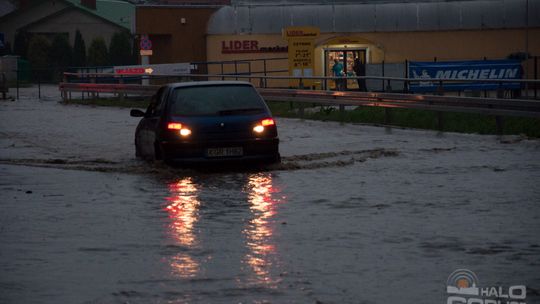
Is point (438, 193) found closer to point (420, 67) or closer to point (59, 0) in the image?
point (420, 67)

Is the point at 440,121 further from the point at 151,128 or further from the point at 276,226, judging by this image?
the point at 276,226

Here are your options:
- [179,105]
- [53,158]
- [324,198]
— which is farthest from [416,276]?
[53,158]

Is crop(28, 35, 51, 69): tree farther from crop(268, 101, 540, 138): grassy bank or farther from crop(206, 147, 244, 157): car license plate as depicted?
crop(206, 147, 244, 157): car license plate

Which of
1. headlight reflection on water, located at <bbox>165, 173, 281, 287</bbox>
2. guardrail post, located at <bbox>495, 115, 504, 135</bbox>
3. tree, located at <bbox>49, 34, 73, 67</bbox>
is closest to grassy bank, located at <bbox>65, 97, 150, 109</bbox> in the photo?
guardrail post, located at <bbox>495, 115, 504, 135</bbox>

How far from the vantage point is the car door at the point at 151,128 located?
18.0 meters

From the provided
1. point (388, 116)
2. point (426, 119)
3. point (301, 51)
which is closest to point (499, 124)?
point (388, 116)

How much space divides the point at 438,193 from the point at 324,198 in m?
1.39

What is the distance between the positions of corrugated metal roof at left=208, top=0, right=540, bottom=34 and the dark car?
44459mm

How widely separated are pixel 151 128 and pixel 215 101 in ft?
4.40

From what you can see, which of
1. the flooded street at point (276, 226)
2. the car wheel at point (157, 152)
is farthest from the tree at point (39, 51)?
the car wheel at point (157, 152)

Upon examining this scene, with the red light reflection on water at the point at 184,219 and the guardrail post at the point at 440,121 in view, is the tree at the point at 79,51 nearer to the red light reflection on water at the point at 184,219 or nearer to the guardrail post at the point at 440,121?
the guardrail post at the point at 440,121

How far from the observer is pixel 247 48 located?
6362 cm

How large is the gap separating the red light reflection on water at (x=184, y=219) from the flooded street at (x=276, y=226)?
2cm

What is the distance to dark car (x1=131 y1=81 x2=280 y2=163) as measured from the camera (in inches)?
673
